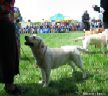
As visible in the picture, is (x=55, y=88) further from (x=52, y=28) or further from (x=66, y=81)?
(x=52, y=28)

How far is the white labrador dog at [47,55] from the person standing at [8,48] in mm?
628

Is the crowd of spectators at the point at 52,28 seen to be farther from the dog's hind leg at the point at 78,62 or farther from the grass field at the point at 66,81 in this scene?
the dog's hind leg at the point at 78,62

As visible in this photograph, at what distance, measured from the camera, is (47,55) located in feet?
24.7

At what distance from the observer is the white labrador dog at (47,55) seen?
7.33 metres

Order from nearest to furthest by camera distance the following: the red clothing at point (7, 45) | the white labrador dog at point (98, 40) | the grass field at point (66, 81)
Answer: the red clothing at point (7, 45), the grass field at point (66, 81), the white labrador dog at point (98, 40)

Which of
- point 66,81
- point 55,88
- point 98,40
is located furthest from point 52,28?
point 55,88

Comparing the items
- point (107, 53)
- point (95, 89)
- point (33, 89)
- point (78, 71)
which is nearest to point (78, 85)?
point (95, 89)

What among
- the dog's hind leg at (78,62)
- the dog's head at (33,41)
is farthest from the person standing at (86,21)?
the dog's head at (33,41)

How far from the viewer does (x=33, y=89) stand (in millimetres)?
6891

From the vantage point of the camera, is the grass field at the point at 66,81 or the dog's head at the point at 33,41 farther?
the dog's head at the point at 33,41

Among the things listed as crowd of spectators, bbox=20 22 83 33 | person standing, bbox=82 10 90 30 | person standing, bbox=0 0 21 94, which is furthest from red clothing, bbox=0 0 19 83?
crowd of spectators, bbox=20 22 83 33

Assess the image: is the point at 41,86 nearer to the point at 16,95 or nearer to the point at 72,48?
the point at 16,95

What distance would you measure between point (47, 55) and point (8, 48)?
113 centimetres

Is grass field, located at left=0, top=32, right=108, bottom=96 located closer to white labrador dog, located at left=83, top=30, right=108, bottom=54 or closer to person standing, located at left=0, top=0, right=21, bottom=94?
person standing, located at left=0, top=0, right=21, bottom=94
